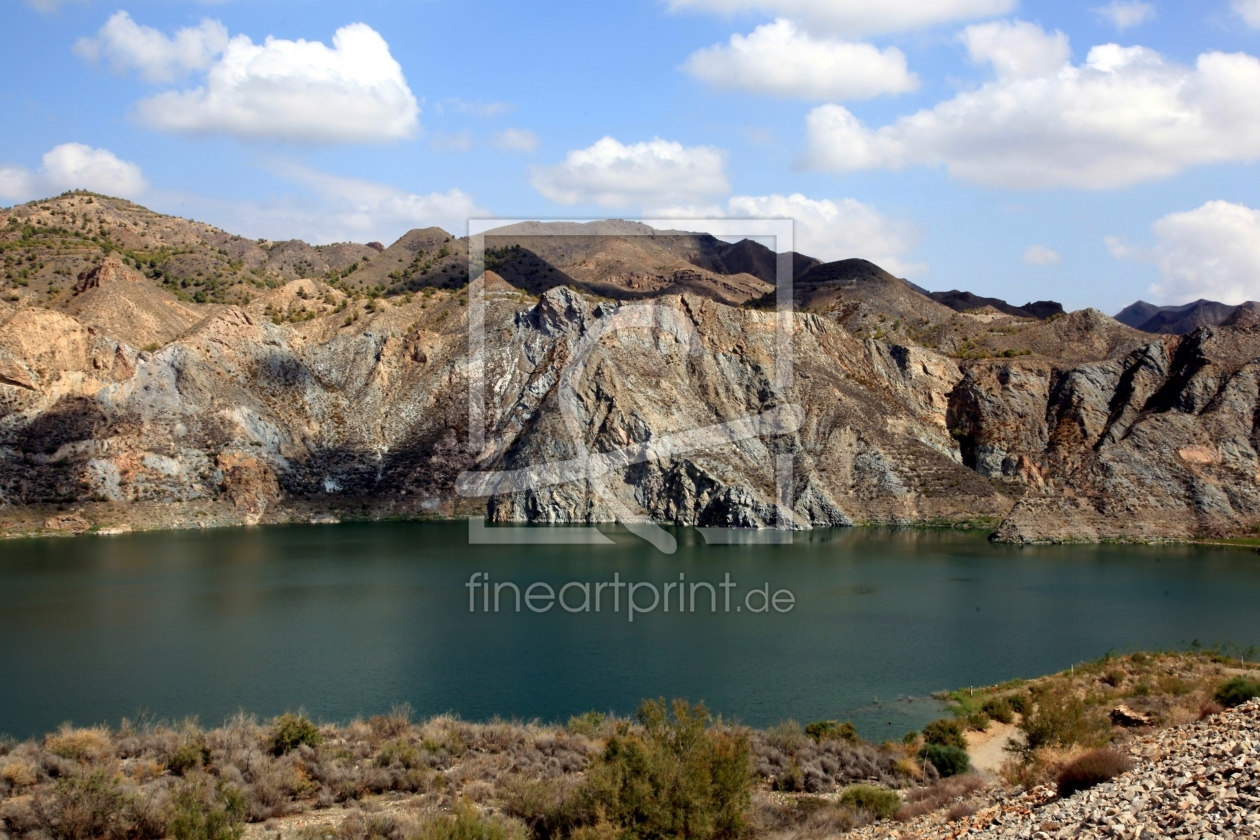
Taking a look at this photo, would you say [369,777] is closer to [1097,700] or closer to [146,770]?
[146,770]

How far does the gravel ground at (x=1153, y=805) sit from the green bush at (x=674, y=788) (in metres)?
2.05

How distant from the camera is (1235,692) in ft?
69.2

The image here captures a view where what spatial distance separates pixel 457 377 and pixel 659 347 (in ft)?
66.0

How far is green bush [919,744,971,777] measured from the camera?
18.7 meters

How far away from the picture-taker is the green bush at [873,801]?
50.3ft

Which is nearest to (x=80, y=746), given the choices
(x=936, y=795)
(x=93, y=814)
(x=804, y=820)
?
(x=93, y=814)

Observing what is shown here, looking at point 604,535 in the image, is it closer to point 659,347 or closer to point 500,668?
point 659,347

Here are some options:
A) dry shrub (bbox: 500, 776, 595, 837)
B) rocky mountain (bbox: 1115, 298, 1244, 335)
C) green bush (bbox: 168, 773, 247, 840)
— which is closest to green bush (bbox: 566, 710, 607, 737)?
dry shrub (bbox: 500, 776, 595, 837)

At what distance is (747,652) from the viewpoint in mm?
31281

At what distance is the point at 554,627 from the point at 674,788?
70.6ft

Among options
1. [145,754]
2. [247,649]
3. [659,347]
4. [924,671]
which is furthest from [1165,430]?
[145,754]

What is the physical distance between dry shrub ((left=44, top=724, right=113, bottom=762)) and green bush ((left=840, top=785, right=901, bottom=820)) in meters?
14.4

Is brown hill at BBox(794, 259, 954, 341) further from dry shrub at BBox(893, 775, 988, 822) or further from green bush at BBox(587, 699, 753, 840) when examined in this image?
green bush at BBox(587, 699, 753, 840)

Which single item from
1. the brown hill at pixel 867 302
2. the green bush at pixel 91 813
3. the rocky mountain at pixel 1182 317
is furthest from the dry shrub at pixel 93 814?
A: the rocky mountain at pixel 1182 317
